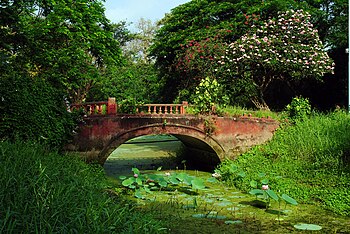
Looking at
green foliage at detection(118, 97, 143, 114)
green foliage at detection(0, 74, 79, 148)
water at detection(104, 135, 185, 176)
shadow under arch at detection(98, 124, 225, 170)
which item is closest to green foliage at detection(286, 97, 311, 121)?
shadow under arch at detection(98, 124, 225, 170)

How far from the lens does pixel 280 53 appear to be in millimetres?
15875

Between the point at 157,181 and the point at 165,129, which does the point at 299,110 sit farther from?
the point at 157,181

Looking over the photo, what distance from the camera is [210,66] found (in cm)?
1659

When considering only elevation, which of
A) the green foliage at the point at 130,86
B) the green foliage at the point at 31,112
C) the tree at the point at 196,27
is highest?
the tree at the point at 196,27

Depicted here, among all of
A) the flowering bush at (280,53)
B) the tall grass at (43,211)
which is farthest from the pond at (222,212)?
the flowering bush at (280,53)

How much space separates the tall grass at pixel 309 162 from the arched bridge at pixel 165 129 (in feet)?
1.70

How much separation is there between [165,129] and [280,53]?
23.2ft

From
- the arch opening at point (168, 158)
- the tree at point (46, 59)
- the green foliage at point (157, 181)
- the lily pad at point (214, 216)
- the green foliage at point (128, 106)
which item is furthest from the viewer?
the arch opening at point (168, 158)

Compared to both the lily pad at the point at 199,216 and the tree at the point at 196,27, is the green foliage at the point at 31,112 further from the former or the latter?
the tree at the point at 196,27

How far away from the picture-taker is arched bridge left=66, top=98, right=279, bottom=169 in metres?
10.9

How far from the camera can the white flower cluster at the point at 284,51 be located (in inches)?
608

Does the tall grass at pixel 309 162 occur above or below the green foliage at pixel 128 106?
below

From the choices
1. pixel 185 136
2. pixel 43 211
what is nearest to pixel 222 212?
pixel 43 211

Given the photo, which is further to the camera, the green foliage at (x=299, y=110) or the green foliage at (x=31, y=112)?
the green foliage at (x=299, y=110)
